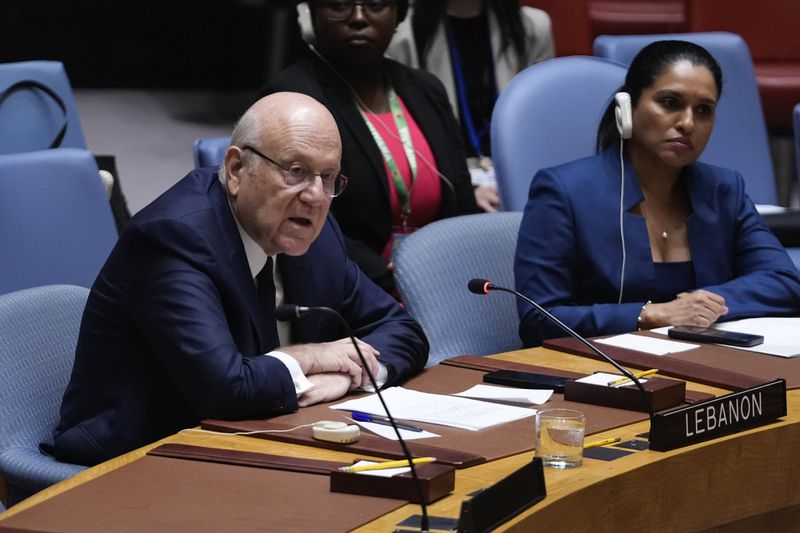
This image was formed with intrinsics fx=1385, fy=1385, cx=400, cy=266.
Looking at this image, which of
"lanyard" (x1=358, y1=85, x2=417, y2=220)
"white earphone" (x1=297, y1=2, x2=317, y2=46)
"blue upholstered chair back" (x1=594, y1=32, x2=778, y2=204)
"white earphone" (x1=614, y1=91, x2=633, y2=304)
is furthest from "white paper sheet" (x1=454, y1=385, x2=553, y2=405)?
"blue upholstered chair back" (x1=594, y1=32, x2=778, y2=204)

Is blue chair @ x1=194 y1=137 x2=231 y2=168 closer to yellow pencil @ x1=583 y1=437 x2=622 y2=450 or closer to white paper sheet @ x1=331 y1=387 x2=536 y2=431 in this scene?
white paper sheet @ x1=331 y1=387 x2=536 y2=431

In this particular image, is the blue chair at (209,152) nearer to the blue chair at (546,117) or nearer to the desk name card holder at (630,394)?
the blue chair at (546,117)

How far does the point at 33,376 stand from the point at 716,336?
1.32m

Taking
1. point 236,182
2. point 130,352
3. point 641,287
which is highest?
point 236,182

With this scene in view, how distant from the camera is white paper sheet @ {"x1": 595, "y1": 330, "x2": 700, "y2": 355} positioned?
2686mm

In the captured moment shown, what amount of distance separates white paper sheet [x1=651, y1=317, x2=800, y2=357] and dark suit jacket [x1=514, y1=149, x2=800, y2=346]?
59mm

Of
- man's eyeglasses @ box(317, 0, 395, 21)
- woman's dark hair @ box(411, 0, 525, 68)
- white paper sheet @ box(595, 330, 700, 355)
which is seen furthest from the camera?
woman's dark hair @ box(411, 0, 525, 68)

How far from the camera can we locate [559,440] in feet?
6.45

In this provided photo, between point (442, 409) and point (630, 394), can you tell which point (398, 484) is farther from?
point (630, 394)

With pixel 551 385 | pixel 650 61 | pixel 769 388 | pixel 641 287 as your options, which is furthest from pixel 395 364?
pixel 650 61

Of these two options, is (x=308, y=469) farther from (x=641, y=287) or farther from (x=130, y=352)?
(x=641, y=287)

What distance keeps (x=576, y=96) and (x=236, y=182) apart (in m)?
1.91

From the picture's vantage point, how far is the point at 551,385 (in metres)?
2.38

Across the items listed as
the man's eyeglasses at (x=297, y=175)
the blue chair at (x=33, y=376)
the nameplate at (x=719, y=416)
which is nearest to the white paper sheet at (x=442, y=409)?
the nameplate at (x=719, y=416)
